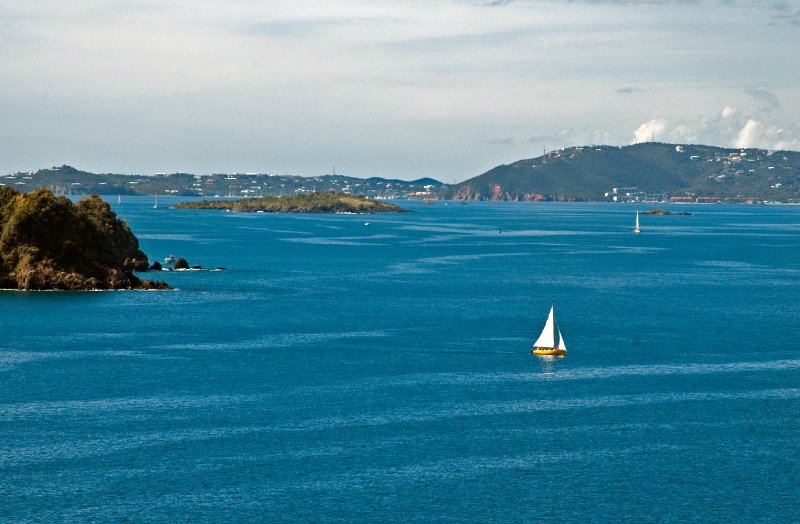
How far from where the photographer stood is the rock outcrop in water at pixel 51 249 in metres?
129

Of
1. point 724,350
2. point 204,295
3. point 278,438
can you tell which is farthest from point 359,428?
point 204,295

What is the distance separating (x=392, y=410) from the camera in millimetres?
71875

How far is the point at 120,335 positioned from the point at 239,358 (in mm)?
16293

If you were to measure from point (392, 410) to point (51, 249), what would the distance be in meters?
73.1

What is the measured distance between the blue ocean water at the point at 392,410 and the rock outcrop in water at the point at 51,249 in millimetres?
3529

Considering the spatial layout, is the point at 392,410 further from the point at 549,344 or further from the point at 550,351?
the point at 549,344

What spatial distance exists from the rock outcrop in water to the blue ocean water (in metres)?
3.53

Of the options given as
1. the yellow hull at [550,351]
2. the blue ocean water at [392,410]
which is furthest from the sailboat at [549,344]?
the blue ocean water at [392,410]

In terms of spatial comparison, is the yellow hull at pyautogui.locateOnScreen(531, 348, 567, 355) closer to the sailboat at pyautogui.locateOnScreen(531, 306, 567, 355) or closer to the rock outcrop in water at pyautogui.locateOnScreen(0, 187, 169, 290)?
the sailboat at pyautogui.locateOnScreen(531, 306, 567, 355)

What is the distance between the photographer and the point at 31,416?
69.1m

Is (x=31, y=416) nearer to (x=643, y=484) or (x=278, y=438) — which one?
(x=278, y=438)

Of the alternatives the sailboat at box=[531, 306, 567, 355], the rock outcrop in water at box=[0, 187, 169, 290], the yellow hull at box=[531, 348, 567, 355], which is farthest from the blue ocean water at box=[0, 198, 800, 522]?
the rock outcrop in water at box=[0, 187, 169, 290]

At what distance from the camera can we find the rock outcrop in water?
12925cm

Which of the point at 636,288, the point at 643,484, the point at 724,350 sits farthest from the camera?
the point at 636,288
